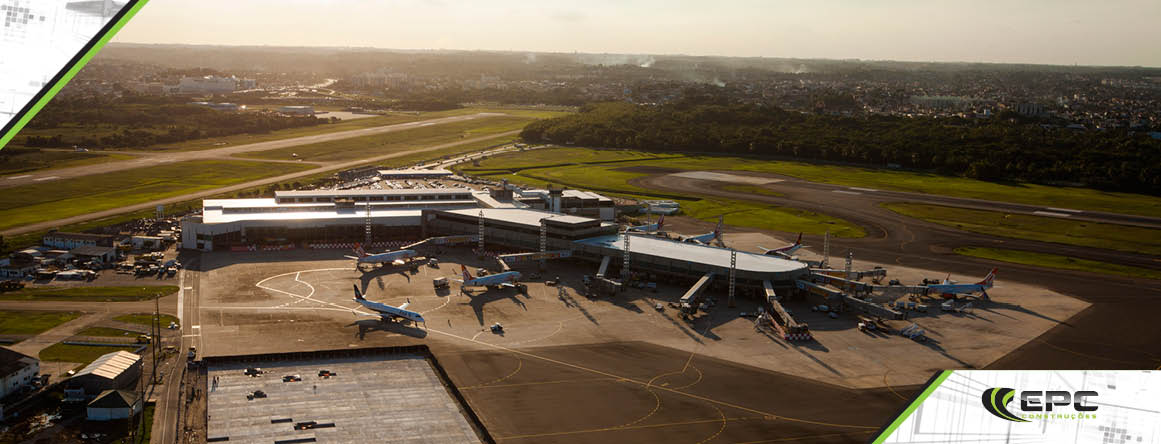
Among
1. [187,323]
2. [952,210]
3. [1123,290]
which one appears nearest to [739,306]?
[1123,290]

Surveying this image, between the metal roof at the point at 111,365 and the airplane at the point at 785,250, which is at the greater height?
the airplane at the point at 785,250

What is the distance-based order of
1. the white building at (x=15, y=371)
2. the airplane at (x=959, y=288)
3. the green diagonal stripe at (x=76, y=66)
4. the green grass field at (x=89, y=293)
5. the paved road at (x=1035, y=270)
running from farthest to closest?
1. the airplane at (x=959, y=288)
2. the green grass field at (x=89, y=293)
3. the paved road at (x=1035, y=270)
4. the white building at (x=15, y=371)
5. the green diagonal stripe at (x=76, y=66)

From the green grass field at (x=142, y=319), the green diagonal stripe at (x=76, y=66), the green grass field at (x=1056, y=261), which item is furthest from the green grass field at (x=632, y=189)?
the green diagonal stripe at (x=76, y=66)

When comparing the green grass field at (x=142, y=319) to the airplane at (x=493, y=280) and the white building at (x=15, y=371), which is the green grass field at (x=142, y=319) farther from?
the airplane at (x=493, y=280)

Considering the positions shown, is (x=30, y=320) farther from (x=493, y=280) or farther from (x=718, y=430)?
(x=718, y=430)

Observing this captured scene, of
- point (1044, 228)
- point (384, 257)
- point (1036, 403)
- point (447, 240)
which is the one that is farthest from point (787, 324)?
point (1044, 228)

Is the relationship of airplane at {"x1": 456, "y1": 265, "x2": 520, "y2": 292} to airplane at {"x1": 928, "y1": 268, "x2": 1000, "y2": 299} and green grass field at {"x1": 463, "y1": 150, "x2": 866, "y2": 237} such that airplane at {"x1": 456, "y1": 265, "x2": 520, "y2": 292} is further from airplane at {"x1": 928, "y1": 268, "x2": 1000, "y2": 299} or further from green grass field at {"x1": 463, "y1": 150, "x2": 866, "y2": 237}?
green grass field at {"x1": 463, "y1": 150, "x2": 866, "y2": 237}
